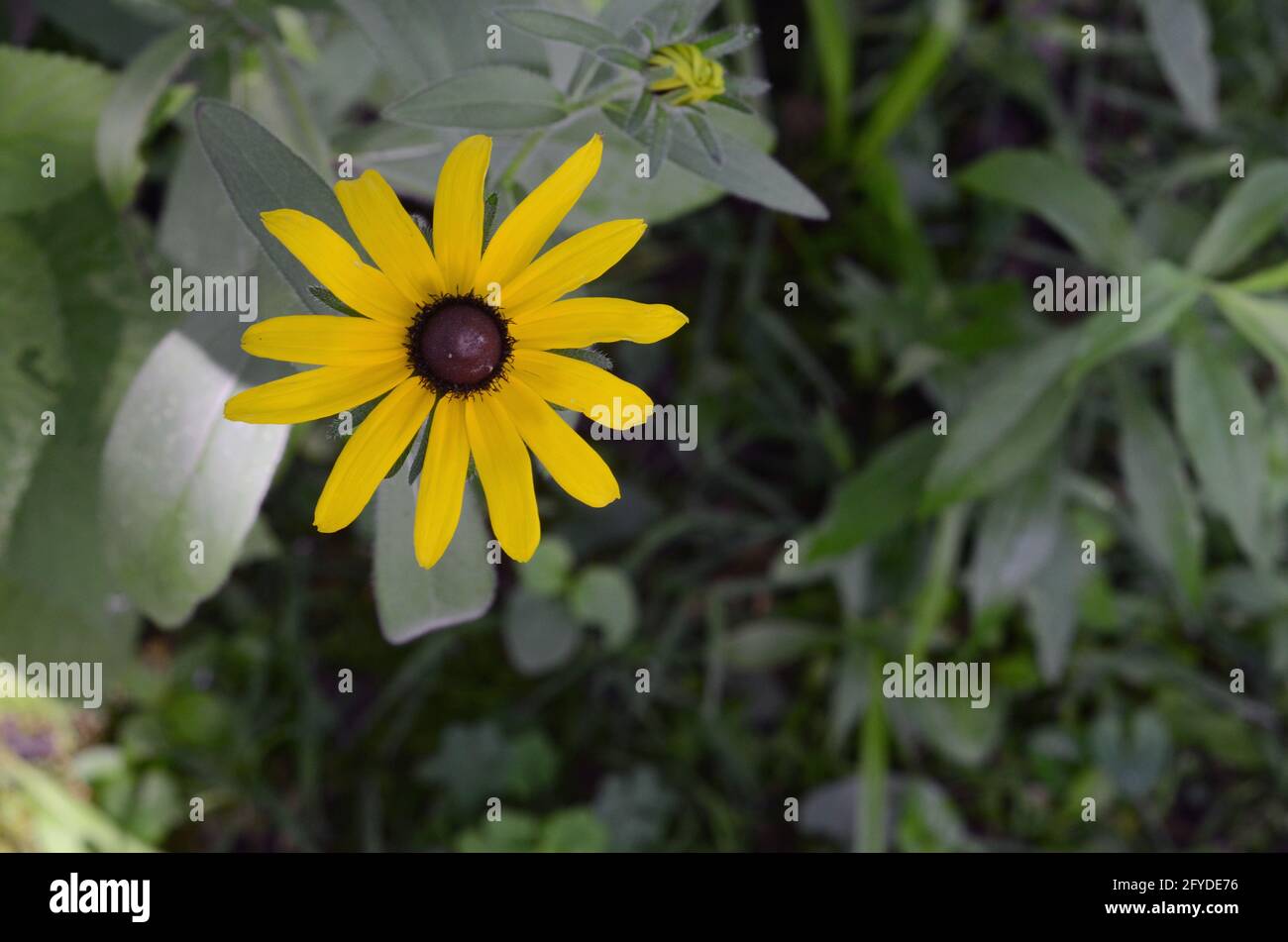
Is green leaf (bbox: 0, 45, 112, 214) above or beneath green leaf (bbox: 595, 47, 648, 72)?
above

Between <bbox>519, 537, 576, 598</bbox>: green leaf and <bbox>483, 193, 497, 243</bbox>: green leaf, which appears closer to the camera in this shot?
<bbox>483, 193, 497, 243</bbox>: green leaf

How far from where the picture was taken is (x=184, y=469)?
1181 millimetres

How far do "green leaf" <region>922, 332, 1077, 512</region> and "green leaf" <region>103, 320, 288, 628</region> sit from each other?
3.14 ft

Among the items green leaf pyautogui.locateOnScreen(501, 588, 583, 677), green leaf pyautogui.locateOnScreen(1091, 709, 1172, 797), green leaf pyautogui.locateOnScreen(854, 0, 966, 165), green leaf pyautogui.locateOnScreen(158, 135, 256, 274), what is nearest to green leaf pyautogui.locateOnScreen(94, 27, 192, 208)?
green leaf pyautogui.locateOnScreen(158, 135, 256, 274)

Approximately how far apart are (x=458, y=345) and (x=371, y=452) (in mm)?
125

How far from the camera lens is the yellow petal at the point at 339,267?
2.77 feet

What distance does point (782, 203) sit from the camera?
103 centimetres

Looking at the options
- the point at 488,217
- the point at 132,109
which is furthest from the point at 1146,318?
the point at 132,109

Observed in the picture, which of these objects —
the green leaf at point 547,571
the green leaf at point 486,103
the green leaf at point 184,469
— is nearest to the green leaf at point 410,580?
the green leaf at point 184,469

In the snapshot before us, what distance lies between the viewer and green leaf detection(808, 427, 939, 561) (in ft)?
5.84

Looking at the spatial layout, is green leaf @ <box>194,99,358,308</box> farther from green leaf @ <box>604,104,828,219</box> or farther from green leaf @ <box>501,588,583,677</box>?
green leaf @ <box>501,588,583,677</box>

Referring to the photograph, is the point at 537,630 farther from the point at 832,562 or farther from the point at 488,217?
the point at 488,217

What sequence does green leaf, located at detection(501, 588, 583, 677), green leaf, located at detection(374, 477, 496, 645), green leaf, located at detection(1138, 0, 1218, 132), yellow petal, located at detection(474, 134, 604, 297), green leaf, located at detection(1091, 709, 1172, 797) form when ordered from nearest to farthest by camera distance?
yellow petal, located at detection(474, 134, 604, 297) → green leaf, located at detection(374, 477, 496, 645) → green leaf, located at detection(1138, 0, 1218, 132) → green leaf, located at detection(501, 588, 583, 677) → green leaf, located at detection(1091, 709, 1172, 797)
